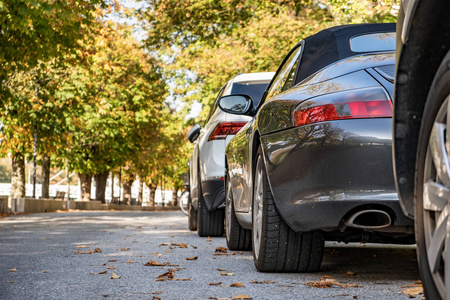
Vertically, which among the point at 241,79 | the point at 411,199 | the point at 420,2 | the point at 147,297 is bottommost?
the point at 147,297

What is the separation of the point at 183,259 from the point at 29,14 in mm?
9583

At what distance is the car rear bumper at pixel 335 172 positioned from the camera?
404cm

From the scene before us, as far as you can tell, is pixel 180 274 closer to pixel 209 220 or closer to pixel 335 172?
pixel 335 172

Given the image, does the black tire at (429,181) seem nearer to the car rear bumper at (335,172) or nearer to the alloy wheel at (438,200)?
the alloy wheel at (438,200)

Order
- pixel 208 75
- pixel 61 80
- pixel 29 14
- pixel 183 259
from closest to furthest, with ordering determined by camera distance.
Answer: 1. pixel 183 259
2. pixel 29 14
3. pixel 208 75
4. pixel 61 80

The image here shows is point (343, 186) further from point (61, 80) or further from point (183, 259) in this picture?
point (61, 80)

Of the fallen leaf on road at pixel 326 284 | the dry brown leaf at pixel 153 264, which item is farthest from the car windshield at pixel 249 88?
the fallen leaf on road at pixel 326 284

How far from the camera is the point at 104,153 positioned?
121 ft

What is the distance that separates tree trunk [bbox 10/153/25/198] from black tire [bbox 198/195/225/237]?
22.0 meters

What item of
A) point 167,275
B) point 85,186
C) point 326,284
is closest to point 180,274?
point 167,275

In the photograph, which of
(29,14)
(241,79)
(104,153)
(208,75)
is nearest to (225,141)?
(241,79)

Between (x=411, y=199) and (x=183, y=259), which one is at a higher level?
(x=411, y=199)

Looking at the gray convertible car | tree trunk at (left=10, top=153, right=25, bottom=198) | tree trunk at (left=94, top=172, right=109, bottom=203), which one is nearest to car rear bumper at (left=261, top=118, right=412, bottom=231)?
the gray convertible car

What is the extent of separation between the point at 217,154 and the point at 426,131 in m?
6.15
